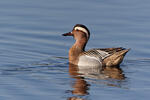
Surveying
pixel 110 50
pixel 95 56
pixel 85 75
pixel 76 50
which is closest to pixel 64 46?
pixel 76 50

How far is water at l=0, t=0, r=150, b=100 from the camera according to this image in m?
14.2

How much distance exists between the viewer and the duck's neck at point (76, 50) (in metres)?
18.1

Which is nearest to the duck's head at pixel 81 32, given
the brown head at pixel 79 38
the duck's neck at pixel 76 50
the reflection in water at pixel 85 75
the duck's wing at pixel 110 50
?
the brown head at pixel 79 38

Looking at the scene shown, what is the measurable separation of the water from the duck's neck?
276 millimetres

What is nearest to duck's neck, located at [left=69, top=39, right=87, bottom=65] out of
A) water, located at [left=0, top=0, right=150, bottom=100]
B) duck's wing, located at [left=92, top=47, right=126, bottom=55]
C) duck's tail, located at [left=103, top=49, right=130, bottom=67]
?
water, located at [left=0, top=0, right=150, bottom=100]

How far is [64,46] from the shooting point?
63.7 ft

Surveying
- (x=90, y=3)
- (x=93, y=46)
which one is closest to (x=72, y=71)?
(x=93, y=46)

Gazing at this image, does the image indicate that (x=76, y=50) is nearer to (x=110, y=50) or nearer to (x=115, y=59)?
(x=110, y=50)

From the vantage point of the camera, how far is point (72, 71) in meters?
16.9

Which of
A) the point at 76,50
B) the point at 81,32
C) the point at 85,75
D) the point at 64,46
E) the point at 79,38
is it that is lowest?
the point at 85,75

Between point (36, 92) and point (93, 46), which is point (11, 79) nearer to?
point (36, 92)

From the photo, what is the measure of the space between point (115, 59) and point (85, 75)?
201cm

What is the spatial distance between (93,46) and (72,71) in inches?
116

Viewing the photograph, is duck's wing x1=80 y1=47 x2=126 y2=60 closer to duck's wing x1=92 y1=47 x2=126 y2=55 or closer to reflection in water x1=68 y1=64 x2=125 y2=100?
duck's wing x1=92 y1=47 x2=126 y2=55
